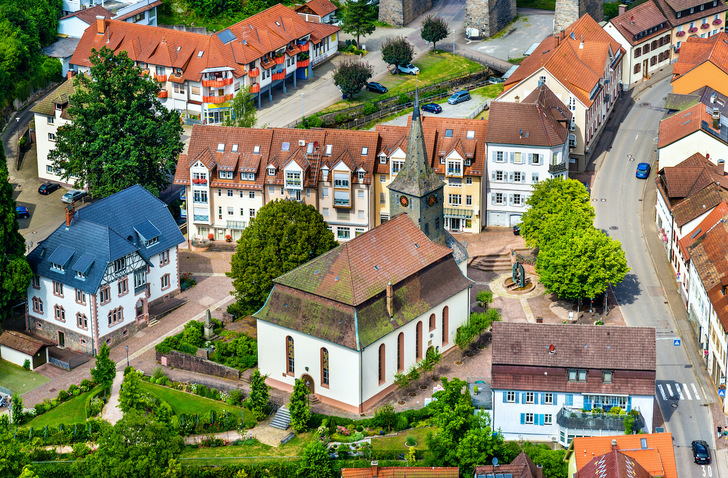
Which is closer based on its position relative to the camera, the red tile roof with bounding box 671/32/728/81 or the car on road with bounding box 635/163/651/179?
the car on road with bounding box 635/163/651/179

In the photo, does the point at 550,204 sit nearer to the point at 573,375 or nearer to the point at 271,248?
the point at 271,248

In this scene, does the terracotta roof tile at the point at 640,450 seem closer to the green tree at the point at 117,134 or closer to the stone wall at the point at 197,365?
the stone wall at the point at 197,365

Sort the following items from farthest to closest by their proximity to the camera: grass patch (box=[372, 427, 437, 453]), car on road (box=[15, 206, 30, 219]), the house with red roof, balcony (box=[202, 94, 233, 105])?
balcony (box=[202, 94, 233, 105]), the house with red roof, car on road (box=[15, 206, 30, 219]), grass patch (box=[372, 427, 437, 453])

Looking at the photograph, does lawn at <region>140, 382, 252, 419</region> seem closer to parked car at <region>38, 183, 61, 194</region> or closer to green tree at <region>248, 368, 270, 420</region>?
green tree at <region>248, 368, 270, 420</region>

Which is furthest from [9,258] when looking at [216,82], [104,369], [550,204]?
[550,204]

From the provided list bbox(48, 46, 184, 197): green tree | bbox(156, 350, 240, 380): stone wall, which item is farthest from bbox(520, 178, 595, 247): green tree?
bbox(48, 46, 184, 197): green tree

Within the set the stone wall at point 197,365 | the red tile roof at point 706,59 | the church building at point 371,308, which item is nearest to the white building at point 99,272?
the stone wall at point 197,365
